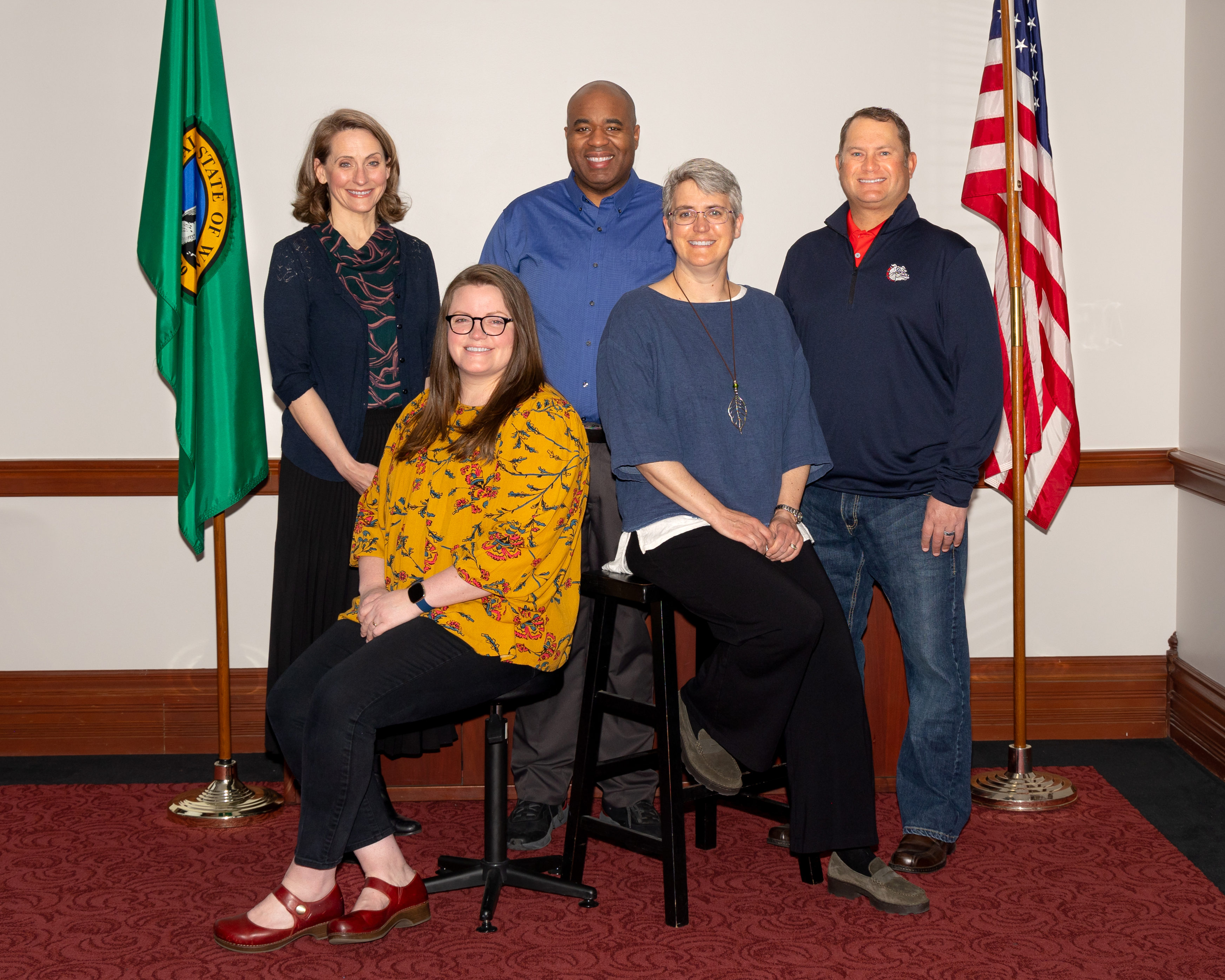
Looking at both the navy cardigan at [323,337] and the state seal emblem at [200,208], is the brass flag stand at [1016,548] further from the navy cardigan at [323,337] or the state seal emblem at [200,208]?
the state seal emblem at [200,208]

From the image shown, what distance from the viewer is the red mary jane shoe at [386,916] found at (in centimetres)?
253

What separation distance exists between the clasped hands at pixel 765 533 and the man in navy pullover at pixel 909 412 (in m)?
0.31

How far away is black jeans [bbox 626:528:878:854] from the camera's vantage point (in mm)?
2516

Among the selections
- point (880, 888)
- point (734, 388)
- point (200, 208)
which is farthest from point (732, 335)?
point (200, 208)

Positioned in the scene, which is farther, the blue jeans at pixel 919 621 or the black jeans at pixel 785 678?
the blue jeans at pixel 919 621

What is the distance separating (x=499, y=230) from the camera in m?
3.20

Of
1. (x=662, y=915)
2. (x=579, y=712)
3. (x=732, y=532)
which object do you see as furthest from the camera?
(x=579, y=712)

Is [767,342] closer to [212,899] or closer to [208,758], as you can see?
[212,899]

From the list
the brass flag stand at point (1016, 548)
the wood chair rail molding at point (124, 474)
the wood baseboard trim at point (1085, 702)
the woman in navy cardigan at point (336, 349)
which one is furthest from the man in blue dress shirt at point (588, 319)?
the wood baseboard trim at point (1085, 702)

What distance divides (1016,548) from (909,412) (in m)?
0.93

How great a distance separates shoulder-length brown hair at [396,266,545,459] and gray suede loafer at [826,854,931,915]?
1.28 meters

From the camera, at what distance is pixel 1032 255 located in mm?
3568

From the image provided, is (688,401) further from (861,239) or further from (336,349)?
(336,349)

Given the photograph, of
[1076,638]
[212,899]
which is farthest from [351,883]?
[1076,638]
